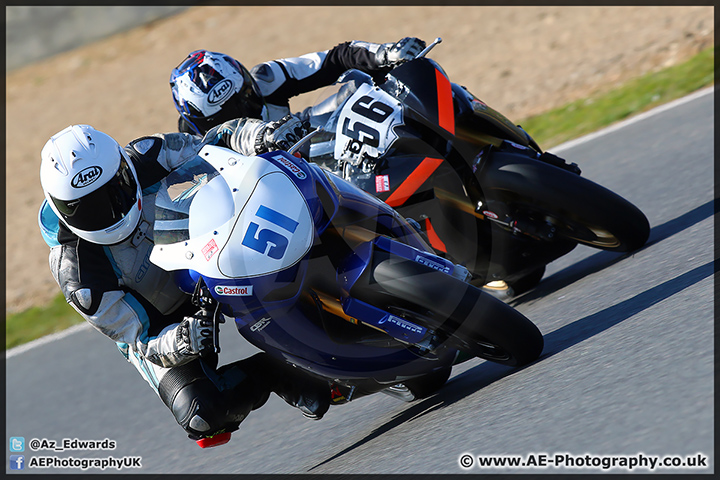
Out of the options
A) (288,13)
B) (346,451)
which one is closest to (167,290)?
(346,451)

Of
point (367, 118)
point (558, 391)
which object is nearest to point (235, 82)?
point (367, 118)

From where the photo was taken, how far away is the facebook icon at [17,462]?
552 centimetres

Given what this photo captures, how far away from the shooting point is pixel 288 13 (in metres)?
16.8

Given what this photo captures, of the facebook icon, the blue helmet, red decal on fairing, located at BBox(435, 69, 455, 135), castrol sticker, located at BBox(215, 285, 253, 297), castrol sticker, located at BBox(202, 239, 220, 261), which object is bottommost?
the facebook icon

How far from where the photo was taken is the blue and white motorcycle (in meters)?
3.37

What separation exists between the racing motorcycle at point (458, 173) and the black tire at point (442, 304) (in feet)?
3.05

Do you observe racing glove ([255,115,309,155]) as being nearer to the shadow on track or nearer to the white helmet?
the white helmet

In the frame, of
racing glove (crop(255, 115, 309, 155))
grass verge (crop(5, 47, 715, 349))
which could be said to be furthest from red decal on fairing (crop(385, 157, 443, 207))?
grass verge (crop(5, 47, 715, 349))

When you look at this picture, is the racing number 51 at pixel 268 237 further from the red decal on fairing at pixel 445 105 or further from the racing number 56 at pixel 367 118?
the red decal on fairing at pixel 445 105

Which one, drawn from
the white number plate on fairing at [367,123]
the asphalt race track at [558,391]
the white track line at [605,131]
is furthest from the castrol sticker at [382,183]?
the white track line at [605,131]

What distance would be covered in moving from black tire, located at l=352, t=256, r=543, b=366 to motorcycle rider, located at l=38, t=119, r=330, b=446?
0.65 m

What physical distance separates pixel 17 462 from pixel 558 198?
3.60m

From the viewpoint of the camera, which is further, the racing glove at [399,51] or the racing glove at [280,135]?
the racing glove at [399,51]

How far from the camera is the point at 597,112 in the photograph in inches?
344
